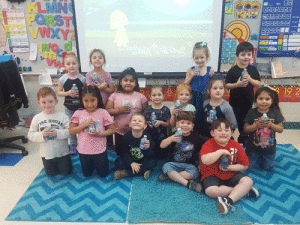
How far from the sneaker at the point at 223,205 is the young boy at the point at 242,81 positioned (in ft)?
4.09

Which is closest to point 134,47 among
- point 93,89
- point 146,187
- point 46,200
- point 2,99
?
point 93,89

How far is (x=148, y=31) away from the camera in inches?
125

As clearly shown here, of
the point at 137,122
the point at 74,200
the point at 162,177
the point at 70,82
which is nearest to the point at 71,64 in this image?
the point at 70,82

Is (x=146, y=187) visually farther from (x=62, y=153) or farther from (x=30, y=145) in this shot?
(x=30, y=145)

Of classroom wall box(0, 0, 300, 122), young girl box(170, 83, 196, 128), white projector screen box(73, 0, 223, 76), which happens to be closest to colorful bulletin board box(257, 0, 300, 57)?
Result: classroom wall box(0, 0, 300, 122)

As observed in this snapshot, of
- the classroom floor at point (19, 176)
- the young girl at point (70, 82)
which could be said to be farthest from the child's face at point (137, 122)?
the classroom floor at point (19, 176)

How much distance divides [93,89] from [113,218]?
1.18 meters

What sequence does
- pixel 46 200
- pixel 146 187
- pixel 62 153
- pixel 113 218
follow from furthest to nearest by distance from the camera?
1. pixel 62 153
2. pixel 146 187
3. pixel 46 200
4. pixel 113 218

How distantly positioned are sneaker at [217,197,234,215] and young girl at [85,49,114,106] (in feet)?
5.37

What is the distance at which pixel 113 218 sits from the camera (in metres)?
1.74

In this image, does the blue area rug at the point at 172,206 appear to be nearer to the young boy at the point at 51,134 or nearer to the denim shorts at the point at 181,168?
the denim shorts at the point at 181,168

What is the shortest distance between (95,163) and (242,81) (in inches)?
69.3

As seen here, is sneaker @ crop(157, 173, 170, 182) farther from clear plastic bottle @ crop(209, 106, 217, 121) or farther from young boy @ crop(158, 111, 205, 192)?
clear plastic bottle @ crop(209, 106, 217, 121)

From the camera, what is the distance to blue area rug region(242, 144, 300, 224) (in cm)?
173
